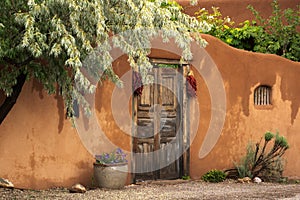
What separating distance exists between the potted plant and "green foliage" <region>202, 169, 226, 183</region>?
212cm

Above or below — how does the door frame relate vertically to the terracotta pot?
above

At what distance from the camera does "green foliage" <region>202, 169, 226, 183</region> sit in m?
11.0

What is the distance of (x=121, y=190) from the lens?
932cm

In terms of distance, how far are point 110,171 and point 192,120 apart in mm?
2441

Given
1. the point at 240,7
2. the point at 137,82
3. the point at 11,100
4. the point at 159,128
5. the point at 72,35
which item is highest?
the point at 240,7

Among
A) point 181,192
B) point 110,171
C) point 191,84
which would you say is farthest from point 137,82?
point 181,192

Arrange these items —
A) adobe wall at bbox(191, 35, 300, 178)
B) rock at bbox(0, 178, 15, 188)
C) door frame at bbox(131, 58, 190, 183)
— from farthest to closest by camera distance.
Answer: adobe wall at bbox(191, 35, 300, 178)
door frame at bbox(131, 58, 190, 183)
rock at bbox(0, 178, 15, 188)

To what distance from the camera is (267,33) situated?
1438 centimetres

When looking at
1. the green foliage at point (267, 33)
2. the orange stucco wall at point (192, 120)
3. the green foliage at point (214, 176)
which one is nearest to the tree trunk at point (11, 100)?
the orange stucco wall at point (192, 120)

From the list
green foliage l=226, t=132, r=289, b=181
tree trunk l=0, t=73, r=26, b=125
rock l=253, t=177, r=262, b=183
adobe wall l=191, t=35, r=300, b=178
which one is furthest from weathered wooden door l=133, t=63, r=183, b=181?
tree trunk l=0, t=73, r=26, b=125

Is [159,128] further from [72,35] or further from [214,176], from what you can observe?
[72,35]

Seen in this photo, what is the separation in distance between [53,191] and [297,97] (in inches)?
248

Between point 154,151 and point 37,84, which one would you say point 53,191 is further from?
point 154,151

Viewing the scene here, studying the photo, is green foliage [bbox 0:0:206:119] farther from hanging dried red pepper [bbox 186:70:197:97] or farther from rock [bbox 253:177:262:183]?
rock [bbox 253:177:262:183]
